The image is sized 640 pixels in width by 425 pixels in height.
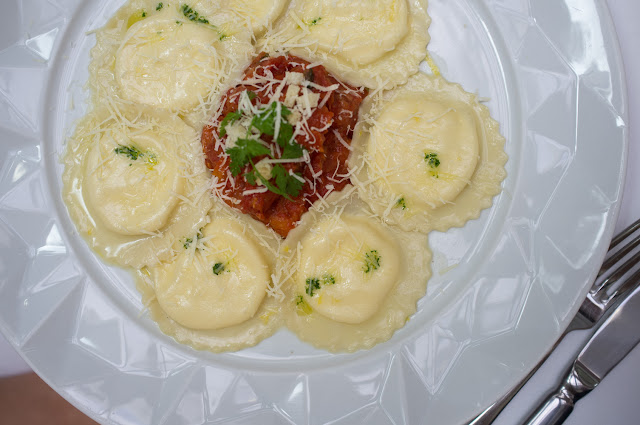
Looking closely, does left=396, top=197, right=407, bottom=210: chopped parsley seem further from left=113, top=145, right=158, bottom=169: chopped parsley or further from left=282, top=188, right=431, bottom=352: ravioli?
left=113, top=145, right=158, bottom=169: chopped parsley

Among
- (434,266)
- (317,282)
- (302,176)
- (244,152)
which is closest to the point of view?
(244,152)

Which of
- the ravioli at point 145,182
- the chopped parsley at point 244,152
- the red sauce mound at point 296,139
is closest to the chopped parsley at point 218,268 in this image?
the ravioli at point 145,182

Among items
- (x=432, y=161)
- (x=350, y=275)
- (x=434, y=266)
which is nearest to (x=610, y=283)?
(x=434, y=266)

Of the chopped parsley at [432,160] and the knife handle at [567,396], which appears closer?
the chopped parsley at [432,160]

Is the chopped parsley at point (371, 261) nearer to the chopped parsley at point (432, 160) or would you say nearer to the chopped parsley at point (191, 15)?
the chopped parsley at point (432, 160)

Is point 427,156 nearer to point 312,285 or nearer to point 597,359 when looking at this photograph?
point 312,285

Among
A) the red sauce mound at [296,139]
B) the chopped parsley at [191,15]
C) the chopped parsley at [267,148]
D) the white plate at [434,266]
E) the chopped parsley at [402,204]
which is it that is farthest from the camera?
Result: the chopped parsley at [191,15]

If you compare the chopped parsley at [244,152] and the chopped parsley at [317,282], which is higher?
the chopped parsley at [244,152]
